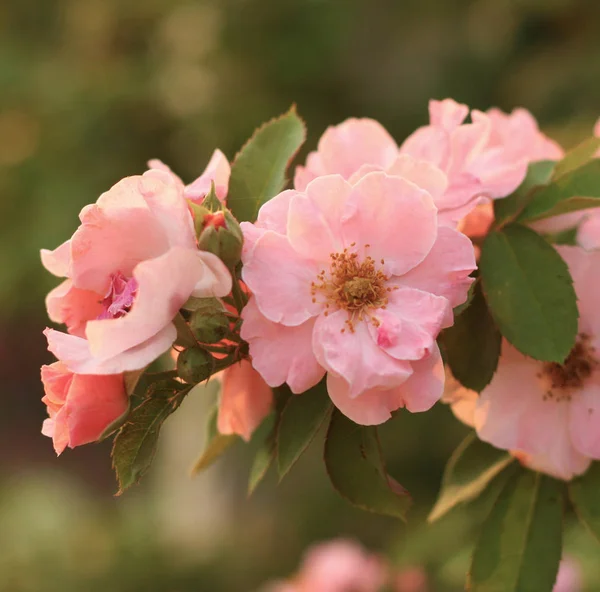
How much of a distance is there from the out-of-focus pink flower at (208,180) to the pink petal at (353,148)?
0.23ft

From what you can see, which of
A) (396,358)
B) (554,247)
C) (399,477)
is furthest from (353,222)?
(399,477)

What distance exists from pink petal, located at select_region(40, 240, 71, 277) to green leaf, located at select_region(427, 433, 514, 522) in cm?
34

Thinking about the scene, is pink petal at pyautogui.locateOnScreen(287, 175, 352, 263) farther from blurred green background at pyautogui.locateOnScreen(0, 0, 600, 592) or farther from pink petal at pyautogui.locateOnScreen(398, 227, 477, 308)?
blurred green background at pyautogui.locateOnScreen(0, 0, 600, 592)

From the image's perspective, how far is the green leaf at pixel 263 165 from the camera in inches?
20.8

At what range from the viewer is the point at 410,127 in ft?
10.4

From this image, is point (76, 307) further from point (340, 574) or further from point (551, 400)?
point (340, 574)

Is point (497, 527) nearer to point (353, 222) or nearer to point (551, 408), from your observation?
point (551, 408)

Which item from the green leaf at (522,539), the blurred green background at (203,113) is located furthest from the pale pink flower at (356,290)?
the blurred green background at (203,113)

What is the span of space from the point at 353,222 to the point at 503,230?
17 cm

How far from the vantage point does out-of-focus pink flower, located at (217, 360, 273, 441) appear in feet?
1.74

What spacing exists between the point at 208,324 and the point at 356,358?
0.26 ft

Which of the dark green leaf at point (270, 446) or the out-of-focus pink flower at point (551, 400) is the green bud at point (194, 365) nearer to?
the dark green leaf at point (270, 446)

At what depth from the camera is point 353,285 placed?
449mm

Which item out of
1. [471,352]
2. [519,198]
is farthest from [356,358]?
[519,198]
